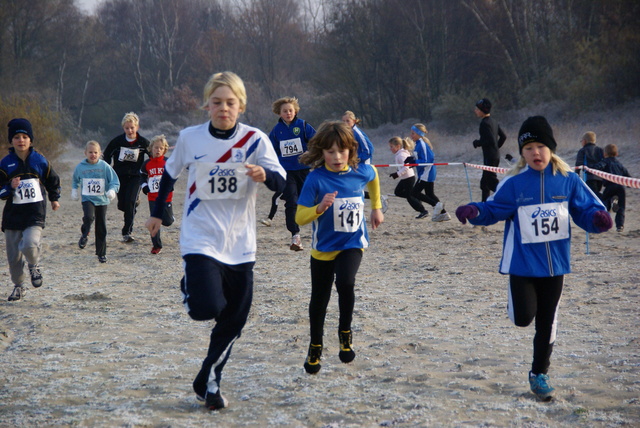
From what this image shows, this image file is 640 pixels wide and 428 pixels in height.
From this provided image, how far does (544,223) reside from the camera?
4.14 meters

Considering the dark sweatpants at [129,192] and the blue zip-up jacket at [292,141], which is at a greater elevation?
the blue zip-up jacket at [292,141]

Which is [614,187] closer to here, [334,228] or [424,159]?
[424,159]

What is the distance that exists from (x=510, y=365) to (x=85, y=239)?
777cm

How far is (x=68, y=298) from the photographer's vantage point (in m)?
7.44

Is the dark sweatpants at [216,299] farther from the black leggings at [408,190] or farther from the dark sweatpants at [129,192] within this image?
the black leggings at [408,190]

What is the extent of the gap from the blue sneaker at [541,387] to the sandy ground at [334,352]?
56 mm

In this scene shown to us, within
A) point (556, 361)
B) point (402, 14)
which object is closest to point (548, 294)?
point (556, 361)

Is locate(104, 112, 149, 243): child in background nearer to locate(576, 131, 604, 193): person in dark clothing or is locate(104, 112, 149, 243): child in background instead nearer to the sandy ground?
the sandy ground

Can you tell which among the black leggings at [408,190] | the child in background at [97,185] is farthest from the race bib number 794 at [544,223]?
the black leggings at [408,190]

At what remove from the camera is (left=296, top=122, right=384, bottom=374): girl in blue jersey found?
461 centimetres

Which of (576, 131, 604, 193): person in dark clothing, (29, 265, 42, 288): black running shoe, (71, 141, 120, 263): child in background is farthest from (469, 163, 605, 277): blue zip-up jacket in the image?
(576, 131, 604, 193): person in dark clothing

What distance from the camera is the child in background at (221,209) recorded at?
3963mm

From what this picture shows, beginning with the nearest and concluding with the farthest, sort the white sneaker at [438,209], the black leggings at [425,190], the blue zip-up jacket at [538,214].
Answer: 1. the blue zip-up jacket at [538,214]
2. the white sneaker at [438,209]
3. the black leggings at [425,190]

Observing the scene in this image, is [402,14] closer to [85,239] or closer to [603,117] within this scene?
[603,117]
